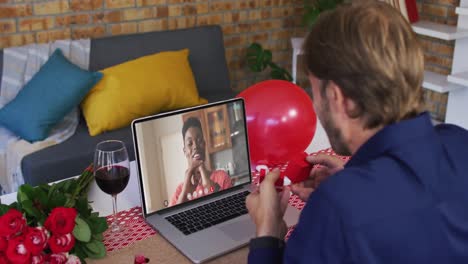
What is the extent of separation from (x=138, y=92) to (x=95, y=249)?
1.76m

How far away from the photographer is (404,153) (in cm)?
101

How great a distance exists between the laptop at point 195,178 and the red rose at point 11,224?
0.37 m

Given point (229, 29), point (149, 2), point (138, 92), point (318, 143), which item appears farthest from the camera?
point (229, 29)

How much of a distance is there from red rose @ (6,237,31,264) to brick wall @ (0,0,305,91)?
227 centimetres

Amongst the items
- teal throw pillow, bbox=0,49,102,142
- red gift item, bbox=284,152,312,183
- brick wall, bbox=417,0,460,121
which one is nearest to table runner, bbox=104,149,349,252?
red gift item, bbox=284,152,312,183

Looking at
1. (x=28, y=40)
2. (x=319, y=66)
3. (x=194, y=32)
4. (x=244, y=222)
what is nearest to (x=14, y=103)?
(x=28, y=40)

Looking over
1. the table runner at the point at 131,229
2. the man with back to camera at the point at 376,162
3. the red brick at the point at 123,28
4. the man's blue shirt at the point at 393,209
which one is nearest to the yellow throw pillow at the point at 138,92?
the red brick at the point at 123,28

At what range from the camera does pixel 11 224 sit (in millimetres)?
1105

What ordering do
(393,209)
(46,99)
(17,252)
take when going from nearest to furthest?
(393,209)
(17,252)
(46,99)

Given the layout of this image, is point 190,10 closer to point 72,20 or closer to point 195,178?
point 72,20

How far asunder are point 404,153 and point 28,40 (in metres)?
2.64

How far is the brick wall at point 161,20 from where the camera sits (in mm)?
3150

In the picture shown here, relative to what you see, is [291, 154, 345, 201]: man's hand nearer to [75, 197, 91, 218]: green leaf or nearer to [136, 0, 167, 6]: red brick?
[75, 197, 91, 218]: green leaf

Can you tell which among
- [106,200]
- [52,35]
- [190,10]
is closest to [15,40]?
[52,35]
